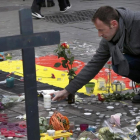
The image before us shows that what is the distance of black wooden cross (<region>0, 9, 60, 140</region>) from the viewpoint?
2.69 m

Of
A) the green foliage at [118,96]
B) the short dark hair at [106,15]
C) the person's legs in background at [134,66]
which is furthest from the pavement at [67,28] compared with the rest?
the short dark hair at [106,15]

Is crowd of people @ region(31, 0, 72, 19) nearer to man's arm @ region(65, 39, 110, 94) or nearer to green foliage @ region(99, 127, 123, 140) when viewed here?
man's arm @ region(65, 39, 110, 94)

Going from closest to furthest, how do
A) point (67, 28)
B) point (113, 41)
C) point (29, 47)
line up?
point (29, 47) < point (113, 41) < point (67, 28)

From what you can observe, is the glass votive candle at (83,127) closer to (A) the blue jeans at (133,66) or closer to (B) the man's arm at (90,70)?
(B) the man's arm at (90,70)

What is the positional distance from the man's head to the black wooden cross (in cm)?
131

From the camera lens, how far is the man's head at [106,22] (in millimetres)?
4129

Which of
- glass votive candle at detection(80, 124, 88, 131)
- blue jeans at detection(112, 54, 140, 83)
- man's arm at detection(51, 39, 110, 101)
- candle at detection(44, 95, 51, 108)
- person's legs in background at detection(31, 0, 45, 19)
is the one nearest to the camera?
man's arm at detection(51, 39, 110, 101)

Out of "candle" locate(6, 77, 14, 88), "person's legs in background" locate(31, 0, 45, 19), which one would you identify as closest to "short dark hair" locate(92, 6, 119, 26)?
A: "candle" locate(6, 77, 14, 88)

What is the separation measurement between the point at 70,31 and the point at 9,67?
2879 mm

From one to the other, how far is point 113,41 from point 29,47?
1731mm

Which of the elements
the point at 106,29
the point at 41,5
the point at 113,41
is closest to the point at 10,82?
the point at 113,41

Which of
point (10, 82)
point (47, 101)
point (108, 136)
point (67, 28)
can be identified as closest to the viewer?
point (108, 136)

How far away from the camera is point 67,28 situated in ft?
32.3

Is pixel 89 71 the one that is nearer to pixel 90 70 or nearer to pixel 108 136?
pixel 90 70
